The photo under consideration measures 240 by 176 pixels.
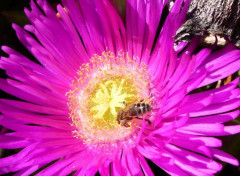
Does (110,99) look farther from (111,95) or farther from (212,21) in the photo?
(212,21)

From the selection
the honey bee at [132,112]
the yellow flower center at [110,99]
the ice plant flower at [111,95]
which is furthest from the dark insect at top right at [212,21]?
the yellow flower center at [110,99]

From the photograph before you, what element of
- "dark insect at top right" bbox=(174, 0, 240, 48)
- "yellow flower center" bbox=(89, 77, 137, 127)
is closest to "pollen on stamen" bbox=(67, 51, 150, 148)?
"yellow flower center" bbox=(89, 77, 137, 127)

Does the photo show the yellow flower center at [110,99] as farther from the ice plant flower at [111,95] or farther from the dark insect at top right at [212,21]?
the dark insect at top right at [212,21]

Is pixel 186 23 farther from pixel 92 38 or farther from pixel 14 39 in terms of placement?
pixel 14 39

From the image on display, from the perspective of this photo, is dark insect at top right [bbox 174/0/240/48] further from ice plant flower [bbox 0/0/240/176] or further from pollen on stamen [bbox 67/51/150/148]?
pollen on stamen [bbox 67/51/150/148]

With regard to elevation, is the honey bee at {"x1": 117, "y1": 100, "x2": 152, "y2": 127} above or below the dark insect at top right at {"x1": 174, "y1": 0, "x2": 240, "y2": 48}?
below

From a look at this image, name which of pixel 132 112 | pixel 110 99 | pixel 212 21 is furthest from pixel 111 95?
pixel 212 21

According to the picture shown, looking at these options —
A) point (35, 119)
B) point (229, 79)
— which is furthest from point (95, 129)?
point (229, 79)
